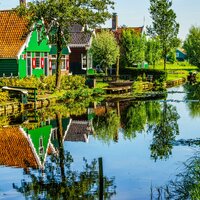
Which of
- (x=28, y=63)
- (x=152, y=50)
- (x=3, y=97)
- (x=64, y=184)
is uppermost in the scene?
(x=152, y=50)

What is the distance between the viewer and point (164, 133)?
875 inches

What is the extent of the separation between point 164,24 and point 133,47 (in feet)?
22.1

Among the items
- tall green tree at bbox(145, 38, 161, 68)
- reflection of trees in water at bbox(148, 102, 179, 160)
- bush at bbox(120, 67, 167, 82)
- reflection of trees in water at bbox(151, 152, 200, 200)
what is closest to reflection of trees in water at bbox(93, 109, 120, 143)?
reflection of trees in water at bbox(148, 102, 179, 160)

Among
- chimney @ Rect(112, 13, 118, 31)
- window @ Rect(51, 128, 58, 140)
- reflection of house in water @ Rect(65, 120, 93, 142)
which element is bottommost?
reflection of house in water @ Rect(65, 120, 93, 142)

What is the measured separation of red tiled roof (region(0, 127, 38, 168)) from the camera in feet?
53.5

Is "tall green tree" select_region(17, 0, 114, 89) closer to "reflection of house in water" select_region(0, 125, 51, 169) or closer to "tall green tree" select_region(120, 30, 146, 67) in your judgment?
"reflection of house in water" select_region(0, 125, 51, 169)

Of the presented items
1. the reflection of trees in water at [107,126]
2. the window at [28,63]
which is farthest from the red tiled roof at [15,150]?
the window at [28,63]

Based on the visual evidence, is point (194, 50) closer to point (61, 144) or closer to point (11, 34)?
point (11, 34)

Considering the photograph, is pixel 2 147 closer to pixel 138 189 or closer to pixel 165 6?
pixel 138 189

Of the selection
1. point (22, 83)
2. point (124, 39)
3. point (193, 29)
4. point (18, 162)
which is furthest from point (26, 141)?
point (193, 29)

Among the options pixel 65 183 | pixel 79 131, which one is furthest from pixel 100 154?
pixel 79 131

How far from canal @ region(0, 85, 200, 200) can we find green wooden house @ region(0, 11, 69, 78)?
1173 cm

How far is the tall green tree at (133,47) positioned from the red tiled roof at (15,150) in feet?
127

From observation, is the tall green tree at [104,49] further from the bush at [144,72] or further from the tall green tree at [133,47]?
the bush at [144,72]
